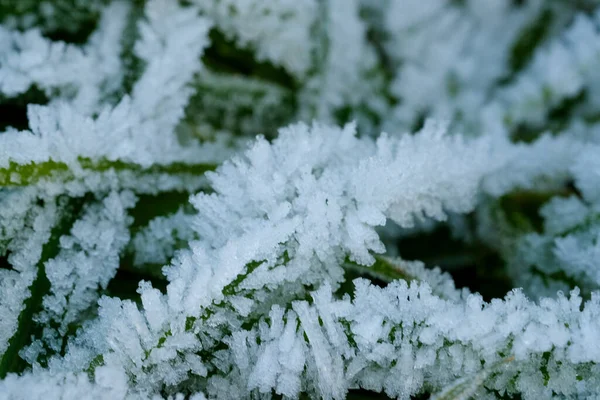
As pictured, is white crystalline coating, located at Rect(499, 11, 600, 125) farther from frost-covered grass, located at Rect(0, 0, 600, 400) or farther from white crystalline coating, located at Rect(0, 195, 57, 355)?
white crystalline coating, located at Rect(0, 195, 57, 355)

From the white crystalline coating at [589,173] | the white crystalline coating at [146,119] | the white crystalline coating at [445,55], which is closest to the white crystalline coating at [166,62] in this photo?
the white crystalline coating at [146,119]

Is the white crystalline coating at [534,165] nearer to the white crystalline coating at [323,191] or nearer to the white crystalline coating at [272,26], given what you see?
the white crystalline coating at [323,191]

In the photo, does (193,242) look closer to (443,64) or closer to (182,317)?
(182,317)

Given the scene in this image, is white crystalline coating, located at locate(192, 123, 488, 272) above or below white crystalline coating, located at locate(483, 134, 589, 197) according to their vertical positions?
below

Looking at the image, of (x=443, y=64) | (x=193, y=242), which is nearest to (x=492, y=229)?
(x=443, y=64)

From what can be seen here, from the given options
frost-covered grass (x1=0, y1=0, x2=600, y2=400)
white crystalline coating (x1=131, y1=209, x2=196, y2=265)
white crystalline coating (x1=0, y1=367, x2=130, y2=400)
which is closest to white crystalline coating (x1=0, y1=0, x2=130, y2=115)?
frost-covered grass (x1=0, y1=0, x2=600, y2=400)

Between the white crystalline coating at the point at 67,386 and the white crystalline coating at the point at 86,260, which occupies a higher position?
the white crystalline coating at the point at 86,260

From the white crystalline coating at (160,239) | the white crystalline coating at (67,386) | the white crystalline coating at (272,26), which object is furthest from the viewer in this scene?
the white crystalline coating at (272,26)

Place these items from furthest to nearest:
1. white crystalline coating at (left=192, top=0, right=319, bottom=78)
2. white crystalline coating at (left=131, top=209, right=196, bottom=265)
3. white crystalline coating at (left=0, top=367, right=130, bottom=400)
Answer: white crystalline coating at (left=192, top=0, right=319, bottom=78), white crystalline coating at (left=131, top=209, right=196, bottom=265), white crystalline coating at (left=0, top=367, right=130, bottom=400)
